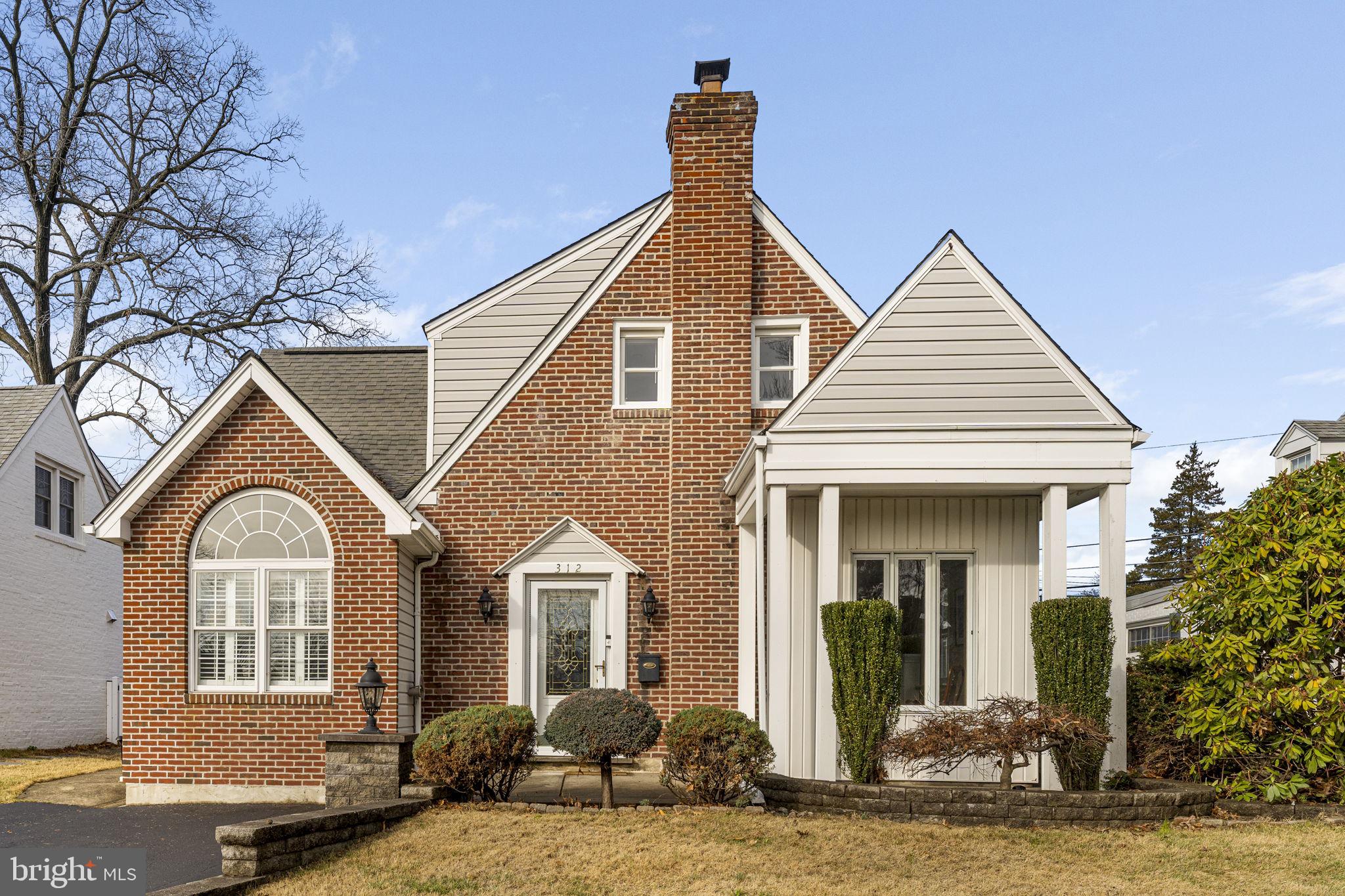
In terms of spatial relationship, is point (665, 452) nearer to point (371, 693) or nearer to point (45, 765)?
point (371, 693)

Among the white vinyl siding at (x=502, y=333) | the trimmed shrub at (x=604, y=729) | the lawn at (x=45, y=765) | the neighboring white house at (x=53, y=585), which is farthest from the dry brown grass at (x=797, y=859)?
the neighboring white house at (x=53, y=585)

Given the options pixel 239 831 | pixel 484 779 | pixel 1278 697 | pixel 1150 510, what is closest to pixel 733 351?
pixel 484 779

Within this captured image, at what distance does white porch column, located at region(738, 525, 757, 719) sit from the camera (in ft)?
42.0

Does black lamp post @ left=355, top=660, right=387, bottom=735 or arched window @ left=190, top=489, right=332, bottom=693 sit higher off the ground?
arched window @ left=190, top=489, right=332, bottom=693

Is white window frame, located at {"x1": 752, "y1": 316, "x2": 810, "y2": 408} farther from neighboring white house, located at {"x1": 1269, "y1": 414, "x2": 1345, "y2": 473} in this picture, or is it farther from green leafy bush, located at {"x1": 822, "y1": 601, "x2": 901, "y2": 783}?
neighboring white house, located at {"x1": 1269, "y1": 414, "x2": 1345, "y2": 473}

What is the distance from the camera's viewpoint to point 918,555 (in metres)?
12.6

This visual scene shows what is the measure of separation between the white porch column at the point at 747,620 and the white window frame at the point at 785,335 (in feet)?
5.59

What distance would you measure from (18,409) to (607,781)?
50.2 feet

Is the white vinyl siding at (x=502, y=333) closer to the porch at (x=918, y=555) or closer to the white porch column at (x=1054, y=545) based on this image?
the porch at (x=918, y=555)

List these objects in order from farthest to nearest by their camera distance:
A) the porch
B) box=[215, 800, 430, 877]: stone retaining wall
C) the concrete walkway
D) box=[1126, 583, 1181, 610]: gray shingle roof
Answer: box=[1126, 583, 1181, 610]: gray shingle roof
the porch
the concrete walkway
box=[215, 800, 430, 877]: stone retaining wall

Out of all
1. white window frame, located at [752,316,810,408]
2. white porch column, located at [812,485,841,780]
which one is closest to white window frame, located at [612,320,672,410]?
white window frame, located at [752,316,810,408]

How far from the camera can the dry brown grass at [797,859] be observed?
7980 mm

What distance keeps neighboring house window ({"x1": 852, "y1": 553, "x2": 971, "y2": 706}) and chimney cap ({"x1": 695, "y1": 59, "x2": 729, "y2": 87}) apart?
5973mm

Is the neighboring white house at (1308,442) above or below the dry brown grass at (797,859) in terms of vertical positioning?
above
